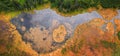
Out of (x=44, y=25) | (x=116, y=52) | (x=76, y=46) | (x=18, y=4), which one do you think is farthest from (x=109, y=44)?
(x=18, y=4)

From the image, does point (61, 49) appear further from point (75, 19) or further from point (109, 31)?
point (109, 31)

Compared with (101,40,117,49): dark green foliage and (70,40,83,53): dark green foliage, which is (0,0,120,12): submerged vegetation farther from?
(101,40,117,49): dark green foliage

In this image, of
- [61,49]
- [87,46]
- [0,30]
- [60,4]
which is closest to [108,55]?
[87,46]

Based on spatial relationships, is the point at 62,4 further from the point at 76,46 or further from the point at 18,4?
the point at 76,46

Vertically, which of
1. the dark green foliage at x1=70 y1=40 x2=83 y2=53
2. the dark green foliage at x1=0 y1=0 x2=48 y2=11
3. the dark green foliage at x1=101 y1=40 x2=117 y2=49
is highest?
the dark green foliage at x1=0 y1=0 x2=48 y2=11

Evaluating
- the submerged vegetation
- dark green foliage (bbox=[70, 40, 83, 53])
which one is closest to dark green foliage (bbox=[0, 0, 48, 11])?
the submerged vegetation

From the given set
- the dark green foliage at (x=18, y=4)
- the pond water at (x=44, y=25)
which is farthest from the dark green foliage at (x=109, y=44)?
the dark green foliage at (x=18, y=4)
